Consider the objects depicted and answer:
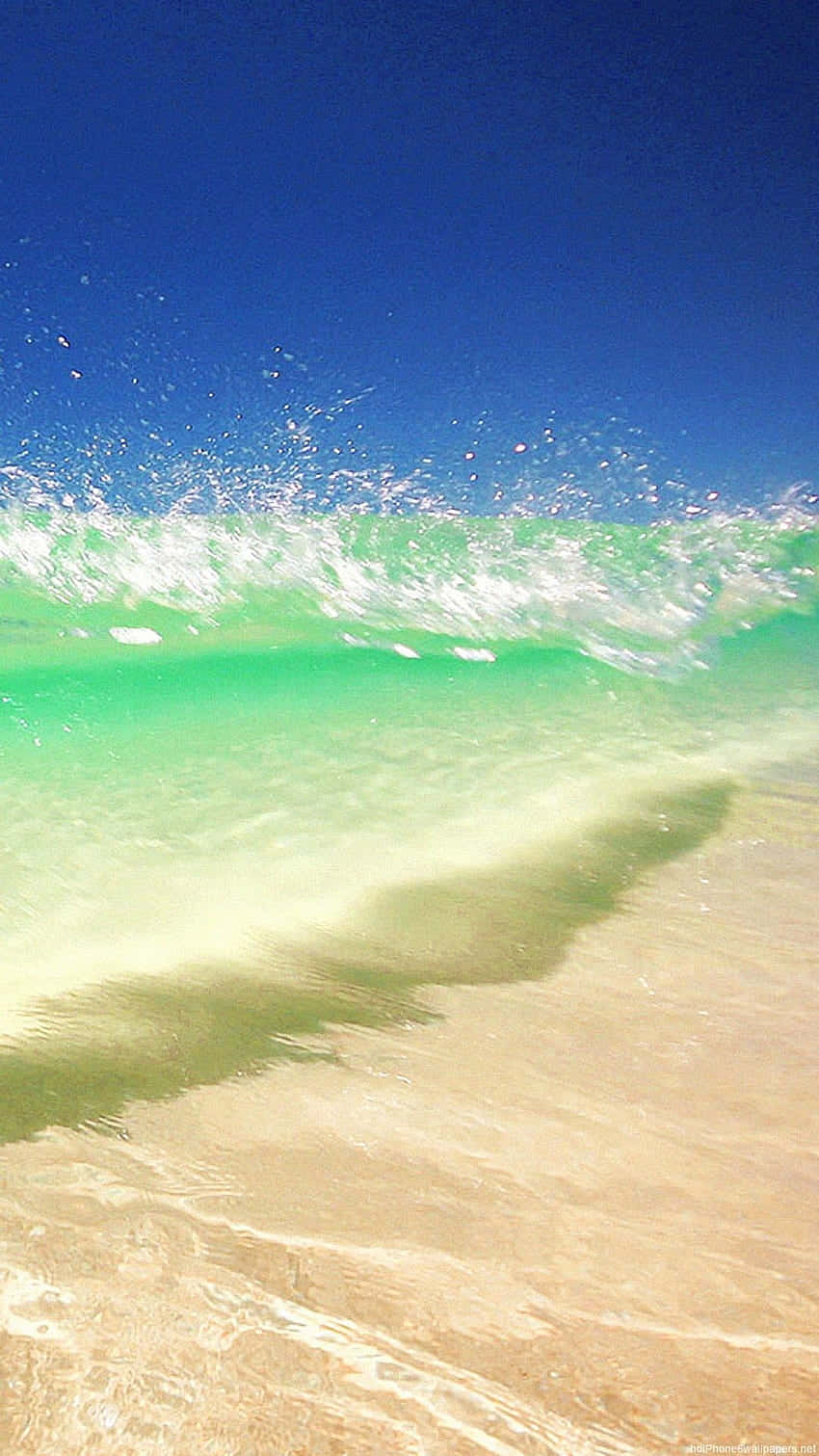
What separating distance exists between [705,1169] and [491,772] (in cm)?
194

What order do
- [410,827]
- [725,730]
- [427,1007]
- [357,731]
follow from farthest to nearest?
[725,730] → [357,731] → [410,827] → [427,1007]

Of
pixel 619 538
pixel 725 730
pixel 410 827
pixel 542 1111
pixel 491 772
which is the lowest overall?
pixel 542 1111

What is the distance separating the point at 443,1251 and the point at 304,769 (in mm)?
2074

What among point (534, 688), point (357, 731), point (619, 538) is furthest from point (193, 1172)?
point (619, 538)

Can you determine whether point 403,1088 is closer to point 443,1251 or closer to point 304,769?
point 443,1251

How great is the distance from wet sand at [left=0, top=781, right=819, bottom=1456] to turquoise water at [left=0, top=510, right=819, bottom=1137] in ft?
0.51

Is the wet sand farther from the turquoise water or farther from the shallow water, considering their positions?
the turquoise water

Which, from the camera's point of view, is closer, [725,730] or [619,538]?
[725,730]

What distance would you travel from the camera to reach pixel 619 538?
8734 millimetres

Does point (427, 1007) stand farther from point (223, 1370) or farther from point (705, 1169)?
point (223, 1370)

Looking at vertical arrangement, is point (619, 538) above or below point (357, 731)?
above

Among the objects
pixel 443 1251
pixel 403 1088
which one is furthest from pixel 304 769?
pixel 443 1251

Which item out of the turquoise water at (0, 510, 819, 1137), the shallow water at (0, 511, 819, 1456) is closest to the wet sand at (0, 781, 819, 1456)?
the shallow water at (0, 511, 819, 1456)

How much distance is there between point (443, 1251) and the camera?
0.94 meters
